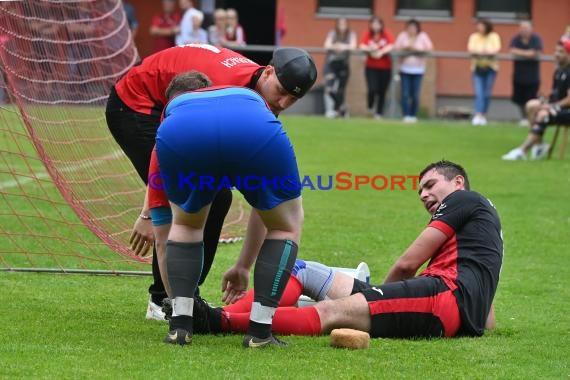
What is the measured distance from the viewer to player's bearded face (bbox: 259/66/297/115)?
606 centimetres

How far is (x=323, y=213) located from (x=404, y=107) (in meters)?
11.7

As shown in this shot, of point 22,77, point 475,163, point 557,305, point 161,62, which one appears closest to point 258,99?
point 161,62

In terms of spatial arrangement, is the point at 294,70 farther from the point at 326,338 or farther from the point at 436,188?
the point at 326,338

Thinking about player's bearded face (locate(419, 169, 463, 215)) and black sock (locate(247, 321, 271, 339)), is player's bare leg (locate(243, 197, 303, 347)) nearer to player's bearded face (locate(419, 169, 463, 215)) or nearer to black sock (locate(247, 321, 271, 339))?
black sock (locate(247, 321, 271, 339))

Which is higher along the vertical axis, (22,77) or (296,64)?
(296,64)

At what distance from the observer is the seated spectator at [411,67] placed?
76.7ft

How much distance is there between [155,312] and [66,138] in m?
4.34

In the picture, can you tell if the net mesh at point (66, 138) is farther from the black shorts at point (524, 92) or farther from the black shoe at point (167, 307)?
the black shorts at point (524, 92)

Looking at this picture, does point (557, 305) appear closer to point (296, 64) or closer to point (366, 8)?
point (296, 64)

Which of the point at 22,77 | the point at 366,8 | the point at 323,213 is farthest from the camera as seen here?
the point at 366,8

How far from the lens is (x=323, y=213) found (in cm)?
1222

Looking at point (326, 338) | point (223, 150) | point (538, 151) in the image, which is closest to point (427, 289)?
point (326, 338)

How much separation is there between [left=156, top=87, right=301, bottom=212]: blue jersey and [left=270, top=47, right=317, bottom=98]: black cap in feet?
0.70

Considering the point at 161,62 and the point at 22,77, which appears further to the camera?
the point at 22,77
